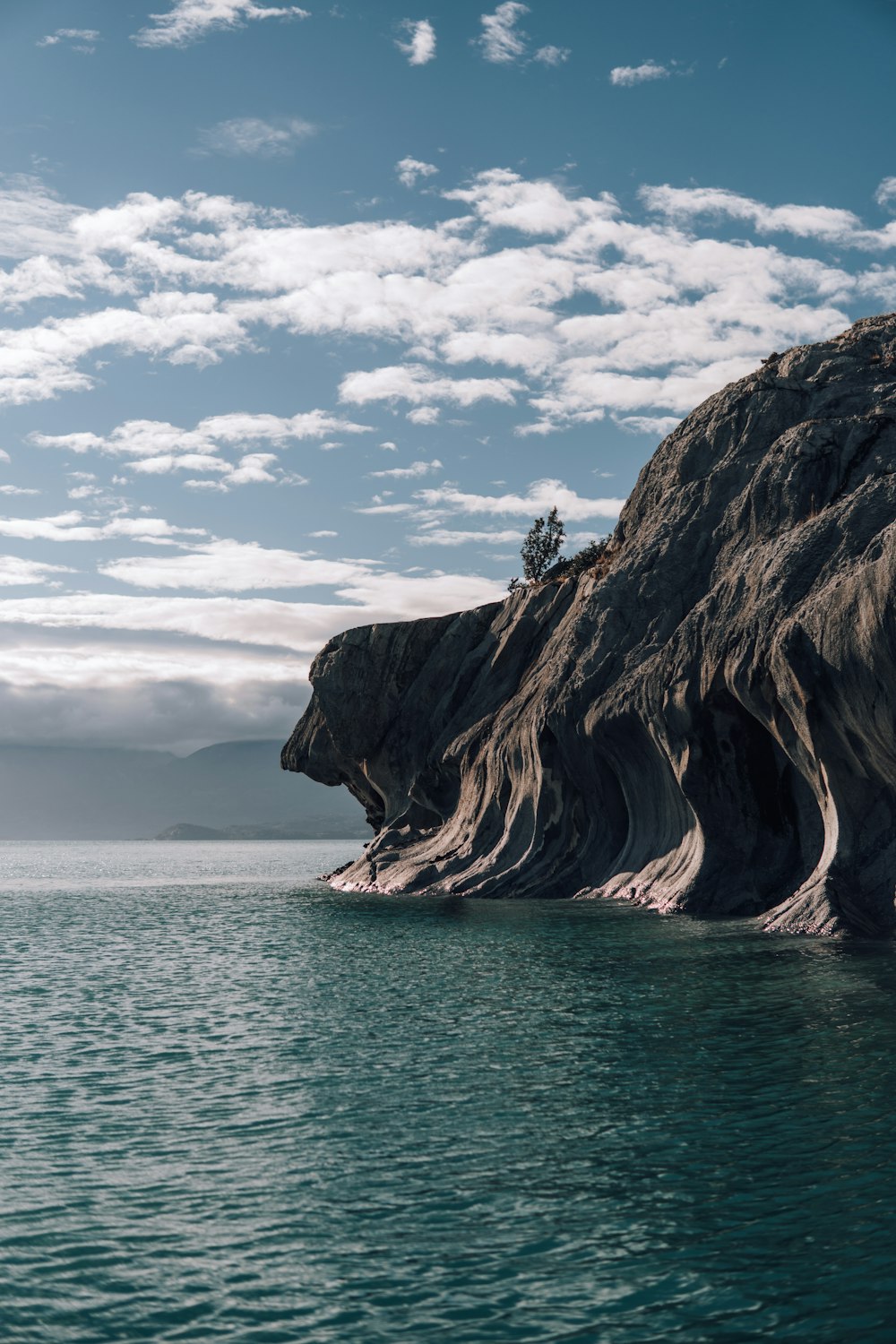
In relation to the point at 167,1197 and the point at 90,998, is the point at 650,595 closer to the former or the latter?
the point at 90,998

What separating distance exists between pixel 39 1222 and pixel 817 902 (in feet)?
101

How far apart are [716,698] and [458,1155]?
108 feet

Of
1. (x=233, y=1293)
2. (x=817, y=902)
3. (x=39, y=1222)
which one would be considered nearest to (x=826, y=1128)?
(x=233, y=1293)

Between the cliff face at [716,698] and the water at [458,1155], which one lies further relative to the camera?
the cliff face at [716,698]

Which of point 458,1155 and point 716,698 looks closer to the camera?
point 458,1155

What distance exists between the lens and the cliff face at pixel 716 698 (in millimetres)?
39312

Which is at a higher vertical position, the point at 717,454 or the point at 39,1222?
the point at 717,454

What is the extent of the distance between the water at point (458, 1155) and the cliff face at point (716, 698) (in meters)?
8.34

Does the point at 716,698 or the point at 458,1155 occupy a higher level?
the point at 716,698

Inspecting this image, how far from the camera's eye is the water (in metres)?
11.7

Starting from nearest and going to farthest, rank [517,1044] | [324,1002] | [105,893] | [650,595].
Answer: [517,1044], [324,1002], [650,595], [105,893]

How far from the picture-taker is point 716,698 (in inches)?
1859

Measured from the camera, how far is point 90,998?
31.6 m

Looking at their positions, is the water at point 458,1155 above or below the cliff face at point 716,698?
below
